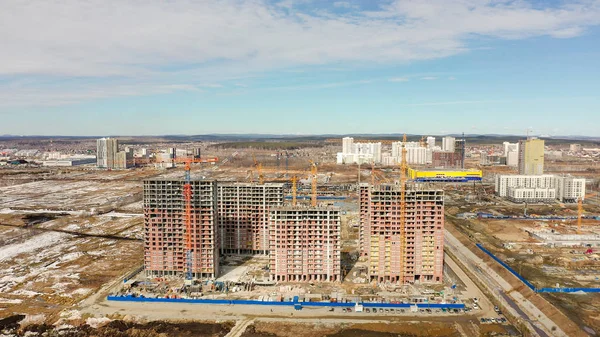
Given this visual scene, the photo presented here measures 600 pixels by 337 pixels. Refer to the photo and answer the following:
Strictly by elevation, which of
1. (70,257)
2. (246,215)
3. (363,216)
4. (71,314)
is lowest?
(71,314)

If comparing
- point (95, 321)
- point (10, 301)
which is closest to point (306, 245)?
point (95, 321)

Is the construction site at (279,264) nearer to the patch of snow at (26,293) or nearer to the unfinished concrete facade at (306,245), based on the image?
the unfinished concrete facade at (306,245)

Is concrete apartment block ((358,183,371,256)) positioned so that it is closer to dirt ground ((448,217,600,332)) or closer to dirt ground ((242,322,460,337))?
dirt ground ((448,217,600,332))

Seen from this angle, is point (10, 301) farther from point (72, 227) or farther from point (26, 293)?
point (72, 227)

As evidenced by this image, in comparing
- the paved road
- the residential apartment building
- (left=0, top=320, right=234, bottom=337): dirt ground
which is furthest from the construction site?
the residential apartment building

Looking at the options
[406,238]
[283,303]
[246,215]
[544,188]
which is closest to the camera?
[283,303]

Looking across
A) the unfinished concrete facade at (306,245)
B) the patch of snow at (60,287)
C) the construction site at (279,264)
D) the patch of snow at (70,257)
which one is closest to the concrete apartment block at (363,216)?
the construction site at (279,264)
